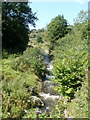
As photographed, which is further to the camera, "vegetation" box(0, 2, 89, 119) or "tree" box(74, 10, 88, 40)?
"tree" box(74, 10, 88, 40)

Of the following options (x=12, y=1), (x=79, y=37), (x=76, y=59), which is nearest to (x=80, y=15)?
(x=79, y=37)

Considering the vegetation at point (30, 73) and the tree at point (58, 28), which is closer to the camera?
the vegetation at point (30, 73)

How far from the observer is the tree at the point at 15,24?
40.7 ft

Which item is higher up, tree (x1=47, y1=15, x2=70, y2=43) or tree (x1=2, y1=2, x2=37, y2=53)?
tree (x1=47, y1=15, x2=70, y2=43)

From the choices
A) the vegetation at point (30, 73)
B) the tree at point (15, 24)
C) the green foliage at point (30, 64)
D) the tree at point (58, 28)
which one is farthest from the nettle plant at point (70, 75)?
the tree at point (58, 28)

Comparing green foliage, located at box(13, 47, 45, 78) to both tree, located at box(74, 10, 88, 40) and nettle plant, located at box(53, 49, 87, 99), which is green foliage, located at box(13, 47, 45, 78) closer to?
nettle plant, located at box(53, 49, 87, 99)

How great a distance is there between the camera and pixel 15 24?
508 inches

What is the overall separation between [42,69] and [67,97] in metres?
4.17

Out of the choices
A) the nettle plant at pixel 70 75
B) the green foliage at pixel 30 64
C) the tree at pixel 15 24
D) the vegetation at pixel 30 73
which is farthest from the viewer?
the tree at pixel 15 24

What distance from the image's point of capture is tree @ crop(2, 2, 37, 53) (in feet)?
40.7

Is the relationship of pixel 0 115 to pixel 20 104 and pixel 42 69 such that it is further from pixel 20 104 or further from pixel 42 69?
pixel 42 69

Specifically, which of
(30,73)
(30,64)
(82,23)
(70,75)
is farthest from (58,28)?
(70,75)

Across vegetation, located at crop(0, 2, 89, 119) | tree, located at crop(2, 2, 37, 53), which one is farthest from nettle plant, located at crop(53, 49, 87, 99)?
tree, located at crop(2, 2, 37, 53)

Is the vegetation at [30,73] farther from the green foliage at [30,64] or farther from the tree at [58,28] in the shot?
the tree at [58,28]
